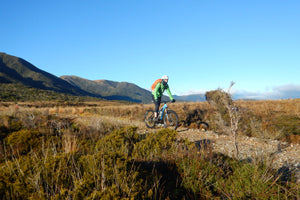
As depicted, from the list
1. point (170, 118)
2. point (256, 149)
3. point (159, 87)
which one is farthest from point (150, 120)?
point (256, 149)

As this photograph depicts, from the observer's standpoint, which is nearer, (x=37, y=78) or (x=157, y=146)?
(x=157, y=146)

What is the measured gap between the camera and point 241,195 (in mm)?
2922

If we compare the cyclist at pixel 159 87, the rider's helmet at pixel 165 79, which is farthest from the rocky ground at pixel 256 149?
the rider's helmet at pixel 165 79

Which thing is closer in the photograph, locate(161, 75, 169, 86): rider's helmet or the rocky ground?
the rocky ground

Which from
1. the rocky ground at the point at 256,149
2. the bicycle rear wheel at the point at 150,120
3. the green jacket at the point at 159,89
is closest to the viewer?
the rocky ground at the point at 256,149

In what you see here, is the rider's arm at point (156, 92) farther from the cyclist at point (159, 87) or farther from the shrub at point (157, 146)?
the shrub at point (157, 146)

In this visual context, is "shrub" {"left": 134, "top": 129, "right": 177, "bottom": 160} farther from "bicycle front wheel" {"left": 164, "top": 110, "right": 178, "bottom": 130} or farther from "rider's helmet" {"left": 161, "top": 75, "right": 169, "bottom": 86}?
"bicycle front wheel" {"left": 164, "top": 110, "right": 178, "bottom": 130}

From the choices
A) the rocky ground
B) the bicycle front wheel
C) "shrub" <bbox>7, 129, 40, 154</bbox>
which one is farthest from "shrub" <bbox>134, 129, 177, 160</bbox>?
the bicycle front wheel

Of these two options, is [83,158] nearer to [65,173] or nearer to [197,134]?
[65,173]

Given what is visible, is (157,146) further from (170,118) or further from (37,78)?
(37,78)

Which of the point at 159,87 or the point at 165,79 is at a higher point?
the point at 165,79

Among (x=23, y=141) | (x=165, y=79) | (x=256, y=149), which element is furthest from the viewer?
(x=165, y=79)

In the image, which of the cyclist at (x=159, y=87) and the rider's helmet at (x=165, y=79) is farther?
the cyclist at (x=159, y=87)

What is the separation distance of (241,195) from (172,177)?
131 cm
